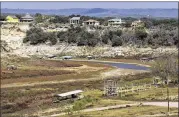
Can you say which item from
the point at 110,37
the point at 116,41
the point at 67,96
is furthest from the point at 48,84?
the point at 110,37

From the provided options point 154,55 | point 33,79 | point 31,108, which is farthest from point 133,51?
point 31,108

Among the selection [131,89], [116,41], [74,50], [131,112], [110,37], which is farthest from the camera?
[110,37]

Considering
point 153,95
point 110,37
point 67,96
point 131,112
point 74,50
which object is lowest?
point 74,50

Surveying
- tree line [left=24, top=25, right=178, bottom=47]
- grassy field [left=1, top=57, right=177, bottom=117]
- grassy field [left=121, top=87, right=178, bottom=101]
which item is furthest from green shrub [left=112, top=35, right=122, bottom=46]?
grassy field [left=121, top=87, right=178, bottom=101]

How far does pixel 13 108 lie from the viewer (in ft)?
163

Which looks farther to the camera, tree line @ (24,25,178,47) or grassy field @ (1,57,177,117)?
tree line @ (24,25,178,47)

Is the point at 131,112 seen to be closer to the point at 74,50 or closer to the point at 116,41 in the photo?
the point at 74,50

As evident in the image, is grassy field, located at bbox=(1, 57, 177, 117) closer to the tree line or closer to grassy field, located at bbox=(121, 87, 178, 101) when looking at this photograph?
grassy field, located at bbox=(121, 87, 178, 101)

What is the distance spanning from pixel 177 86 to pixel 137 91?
229 inches

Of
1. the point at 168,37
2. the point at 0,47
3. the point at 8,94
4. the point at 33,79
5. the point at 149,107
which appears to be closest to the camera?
the point at 149,107

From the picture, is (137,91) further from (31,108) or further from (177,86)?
(31,108)

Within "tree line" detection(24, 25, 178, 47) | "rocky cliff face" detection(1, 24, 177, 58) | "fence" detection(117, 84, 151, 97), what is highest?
"tree line" detection(24, 25, 178, 47)

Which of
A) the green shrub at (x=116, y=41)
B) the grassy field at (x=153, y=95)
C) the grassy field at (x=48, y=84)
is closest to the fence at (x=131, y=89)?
the grassy field at (x=153, y=95)

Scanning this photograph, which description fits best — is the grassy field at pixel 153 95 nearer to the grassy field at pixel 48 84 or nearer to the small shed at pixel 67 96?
the grassy field at pixel 48 84
